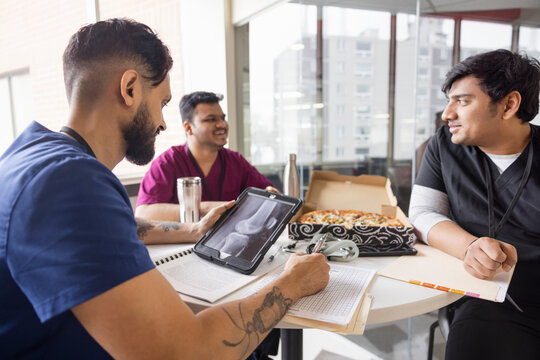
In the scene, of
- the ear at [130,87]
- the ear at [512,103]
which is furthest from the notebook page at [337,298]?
the ear at [512,103]

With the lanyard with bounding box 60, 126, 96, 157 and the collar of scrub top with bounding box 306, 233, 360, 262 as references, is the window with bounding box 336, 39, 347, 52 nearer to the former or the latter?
the collar of scrub top with bounding box 306, 233, 360, 262

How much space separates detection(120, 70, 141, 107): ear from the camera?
0.87 m

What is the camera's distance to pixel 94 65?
0.89 meters

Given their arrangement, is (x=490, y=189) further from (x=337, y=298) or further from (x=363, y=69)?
(x=363, y=69)

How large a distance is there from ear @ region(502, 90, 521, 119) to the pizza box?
54 cm

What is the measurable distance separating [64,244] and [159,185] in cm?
153

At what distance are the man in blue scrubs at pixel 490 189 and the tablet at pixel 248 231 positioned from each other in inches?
23.6

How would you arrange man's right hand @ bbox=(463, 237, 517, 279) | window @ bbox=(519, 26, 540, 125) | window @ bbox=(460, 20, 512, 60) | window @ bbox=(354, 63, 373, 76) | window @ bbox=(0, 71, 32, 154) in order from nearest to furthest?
man's right hand @ bbox=(463, 237, 517, 279) → window @ bbox=(519, 26, 540, 125) → window @ bbox=(460, 20, 512, 60) → window @ bbox=(354, 63, 373, 76) → window @ bbox=(0, 71, 32, 154)

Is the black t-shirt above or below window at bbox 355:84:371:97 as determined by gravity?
below

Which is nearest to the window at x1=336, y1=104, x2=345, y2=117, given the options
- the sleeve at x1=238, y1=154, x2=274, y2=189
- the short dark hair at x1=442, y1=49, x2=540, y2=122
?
the sleeve at x1=238, y1=154, x2=274, y2=189

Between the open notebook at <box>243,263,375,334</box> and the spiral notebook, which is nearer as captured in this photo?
the open notebook at <box>243,263,375,334</box>

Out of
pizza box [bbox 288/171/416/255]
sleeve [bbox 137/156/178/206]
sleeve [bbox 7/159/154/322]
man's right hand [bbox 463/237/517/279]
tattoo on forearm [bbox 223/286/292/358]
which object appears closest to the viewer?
sleeve [bbox 7/159/154/322]

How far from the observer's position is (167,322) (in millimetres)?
630

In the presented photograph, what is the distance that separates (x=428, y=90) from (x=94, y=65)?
76.3 inches
